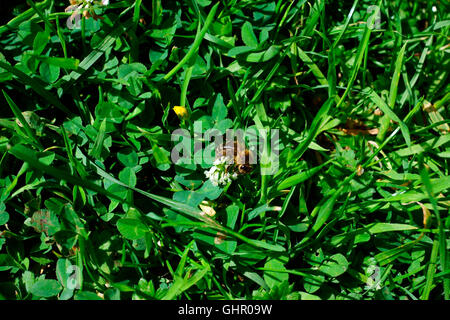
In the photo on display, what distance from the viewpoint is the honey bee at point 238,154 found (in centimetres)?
152

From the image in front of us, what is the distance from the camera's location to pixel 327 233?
159 centimetres

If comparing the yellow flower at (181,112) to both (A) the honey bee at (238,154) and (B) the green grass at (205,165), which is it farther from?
(A) the honey bee at (238,154)

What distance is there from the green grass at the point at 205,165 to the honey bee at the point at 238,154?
6 centimetres

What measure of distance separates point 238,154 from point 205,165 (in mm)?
128

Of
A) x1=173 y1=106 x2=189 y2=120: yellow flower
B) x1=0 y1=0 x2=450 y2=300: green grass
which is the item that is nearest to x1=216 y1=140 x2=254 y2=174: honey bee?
x1=0 y1=0 x2=450 y2=300: green grass

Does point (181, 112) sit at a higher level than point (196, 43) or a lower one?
lower

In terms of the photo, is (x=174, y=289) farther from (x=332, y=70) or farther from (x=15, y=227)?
(x=332, y=70)

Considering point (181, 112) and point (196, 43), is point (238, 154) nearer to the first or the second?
point (181, 112)

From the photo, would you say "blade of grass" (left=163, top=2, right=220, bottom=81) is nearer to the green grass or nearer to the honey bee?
the green grass

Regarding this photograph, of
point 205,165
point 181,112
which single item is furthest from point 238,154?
point 181,112

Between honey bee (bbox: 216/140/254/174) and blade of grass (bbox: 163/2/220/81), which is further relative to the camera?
honey bee (bbox: 216/140/254/174)

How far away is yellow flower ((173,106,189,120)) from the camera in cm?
148

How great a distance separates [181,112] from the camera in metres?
1.48
